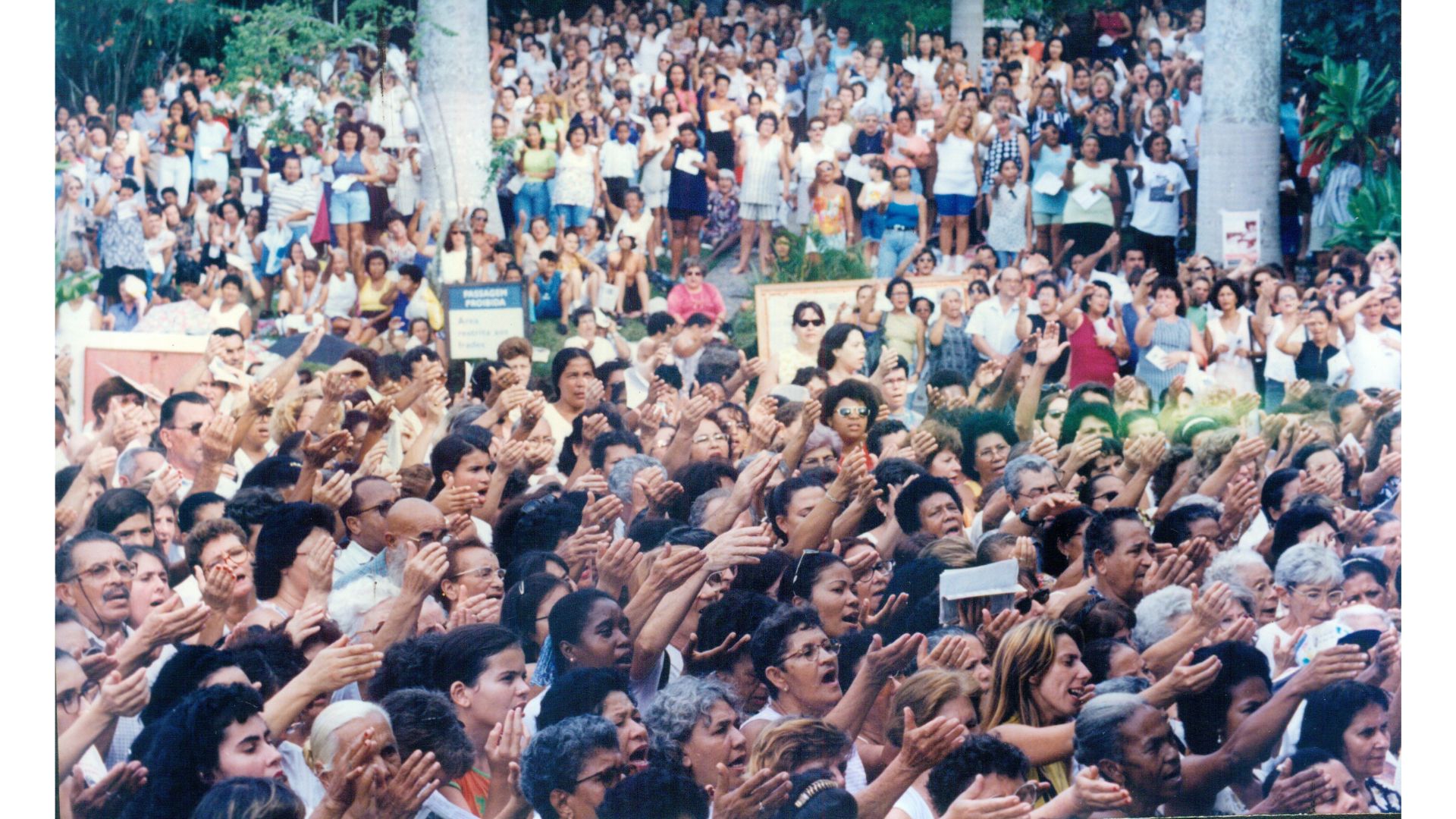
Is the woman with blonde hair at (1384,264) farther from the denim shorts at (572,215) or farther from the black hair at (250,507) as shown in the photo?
the black hair at (250,507)

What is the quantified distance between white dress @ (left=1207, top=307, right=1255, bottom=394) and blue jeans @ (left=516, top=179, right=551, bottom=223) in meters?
3.31

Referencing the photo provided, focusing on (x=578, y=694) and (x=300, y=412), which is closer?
(x=578, y=694)

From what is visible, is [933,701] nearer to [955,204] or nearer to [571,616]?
[571,616]

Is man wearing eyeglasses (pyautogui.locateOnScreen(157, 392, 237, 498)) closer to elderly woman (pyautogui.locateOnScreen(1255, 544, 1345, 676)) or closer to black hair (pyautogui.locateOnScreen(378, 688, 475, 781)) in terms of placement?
black hair (pyautogui.locateOnScreen(378, 688, 475, 781))

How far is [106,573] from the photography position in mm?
7660

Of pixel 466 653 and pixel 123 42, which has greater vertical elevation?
pixel 123 42

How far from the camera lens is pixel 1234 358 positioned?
9523 millimetres

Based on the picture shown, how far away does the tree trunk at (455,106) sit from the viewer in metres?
10.0

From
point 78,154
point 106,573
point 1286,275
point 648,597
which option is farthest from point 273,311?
point 1286,275

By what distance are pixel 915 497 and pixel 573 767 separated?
2.05 metres

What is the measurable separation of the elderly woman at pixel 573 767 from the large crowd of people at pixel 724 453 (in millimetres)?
18

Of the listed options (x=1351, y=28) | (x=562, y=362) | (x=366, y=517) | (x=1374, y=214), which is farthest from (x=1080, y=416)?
(x=366, y=517)

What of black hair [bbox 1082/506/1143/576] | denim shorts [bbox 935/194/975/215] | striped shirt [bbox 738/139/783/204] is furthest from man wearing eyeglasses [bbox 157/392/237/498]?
denim shorts [bbox 935/194/975/215]

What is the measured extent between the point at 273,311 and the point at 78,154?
3.89 ft
